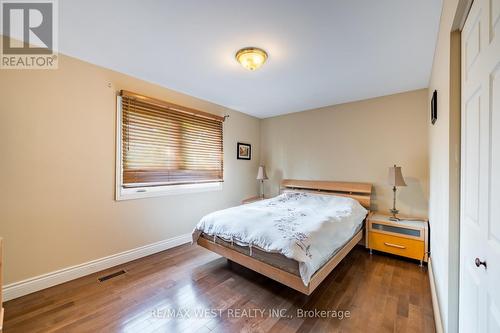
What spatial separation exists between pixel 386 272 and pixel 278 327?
1.65 metres

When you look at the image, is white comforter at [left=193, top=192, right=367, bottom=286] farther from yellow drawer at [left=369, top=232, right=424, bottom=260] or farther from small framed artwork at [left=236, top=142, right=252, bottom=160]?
small framed artwork at [left=236, top=142, right=252, bottom=160]

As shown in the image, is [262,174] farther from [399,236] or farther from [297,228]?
[399,236]

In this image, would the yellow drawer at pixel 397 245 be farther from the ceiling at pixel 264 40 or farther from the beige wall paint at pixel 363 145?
the ceiling at pixel 264 40

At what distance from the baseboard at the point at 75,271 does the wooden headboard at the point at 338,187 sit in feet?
8.17

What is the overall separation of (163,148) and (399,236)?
3.49 meters

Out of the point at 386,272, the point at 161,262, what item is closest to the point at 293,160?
the point at 386,272

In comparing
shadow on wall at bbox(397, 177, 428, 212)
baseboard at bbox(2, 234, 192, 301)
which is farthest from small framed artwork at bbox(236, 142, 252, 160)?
shadow on wall at bbox(397, 177, 428, 212)

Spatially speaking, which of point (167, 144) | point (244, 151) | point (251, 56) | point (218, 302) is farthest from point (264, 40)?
point (244, 151)

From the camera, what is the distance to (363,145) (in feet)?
11.3

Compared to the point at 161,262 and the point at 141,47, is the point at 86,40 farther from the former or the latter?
the point at 161,262

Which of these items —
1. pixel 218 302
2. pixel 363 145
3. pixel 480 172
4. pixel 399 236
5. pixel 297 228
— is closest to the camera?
pixel 480 172

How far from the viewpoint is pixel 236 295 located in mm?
2004

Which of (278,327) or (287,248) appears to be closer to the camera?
(278,327)

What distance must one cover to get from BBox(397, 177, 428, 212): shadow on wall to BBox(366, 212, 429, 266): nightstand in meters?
0.20
